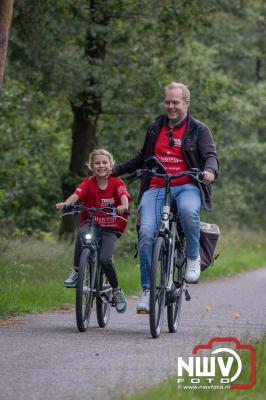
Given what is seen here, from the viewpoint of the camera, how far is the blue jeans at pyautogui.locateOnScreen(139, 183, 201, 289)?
1005 cm

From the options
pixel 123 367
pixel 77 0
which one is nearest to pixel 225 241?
pixel 77 0

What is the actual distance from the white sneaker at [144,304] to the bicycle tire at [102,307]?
94 centimetres

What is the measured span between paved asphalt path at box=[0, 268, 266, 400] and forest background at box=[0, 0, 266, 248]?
858 centimetres

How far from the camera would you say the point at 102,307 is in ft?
36.1

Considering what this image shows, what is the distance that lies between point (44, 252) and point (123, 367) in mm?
12309

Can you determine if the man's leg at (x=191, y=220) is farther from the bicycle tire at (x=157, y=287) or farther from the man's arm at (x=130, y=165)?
the man's arm at (x=130, y=165)

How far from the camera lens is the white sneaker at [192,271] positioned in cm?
1034

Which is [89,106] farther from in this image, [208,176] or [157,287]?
[157,287]

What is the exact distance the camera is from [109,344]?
30.7ft

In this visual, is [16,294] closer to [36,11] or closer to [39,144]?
[36,11]

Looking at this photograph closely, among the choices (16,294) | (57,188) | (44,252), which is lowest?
(16,294)

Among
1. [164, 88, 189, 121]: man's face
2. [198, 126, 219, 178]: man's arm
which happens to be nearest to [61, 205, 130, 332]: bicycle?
[198, 126, 219, 178]: man's arm

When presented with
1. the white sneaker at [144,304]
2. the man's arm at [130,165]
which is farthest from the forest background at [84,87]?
the white sneaker at [144,304]

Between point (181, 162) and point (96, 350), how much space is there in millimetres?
2204
